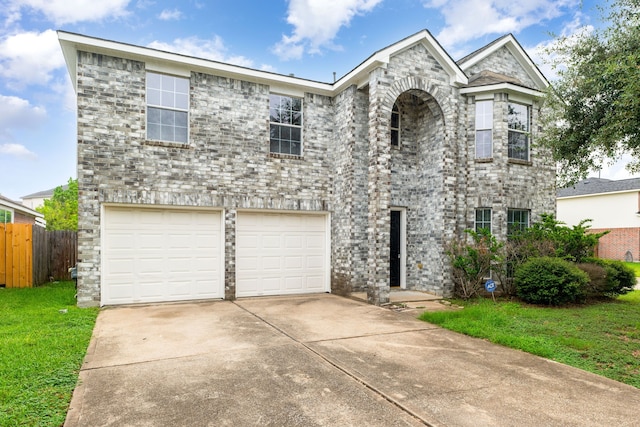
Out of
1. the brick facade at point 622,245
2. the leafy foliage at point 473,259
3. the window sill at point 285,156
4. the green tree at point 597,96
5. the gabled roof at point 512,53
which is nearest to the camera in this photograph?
the green tree at point 597,96

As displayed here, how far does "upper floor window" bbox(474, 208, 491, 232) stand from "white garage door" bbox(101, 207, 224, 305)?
7391 mm

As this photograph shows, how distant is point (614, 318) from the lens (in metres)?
7.64

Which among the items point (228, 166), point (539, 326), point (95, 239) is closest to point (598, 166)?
point (539, 326)

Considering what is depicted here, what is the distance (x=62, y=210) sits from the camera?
92.1 ft

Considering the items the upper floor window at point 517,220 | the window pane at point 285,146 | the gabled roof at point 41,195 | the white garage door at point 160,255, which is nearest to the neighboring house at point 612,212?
the upper floor window at point 517,220

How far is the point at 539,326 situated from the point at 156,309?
8.02 metres

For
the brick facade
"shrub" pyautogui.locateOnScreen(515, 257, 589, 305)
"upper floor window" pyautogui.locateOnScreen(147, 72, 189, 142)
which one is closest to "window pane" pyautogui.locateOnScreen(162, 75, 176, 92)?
"upper floor window" pyautogui.locateOnScreen(147, 72, 189, 142)

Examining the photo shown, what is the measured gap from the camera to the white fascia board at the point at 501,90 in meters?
10.4

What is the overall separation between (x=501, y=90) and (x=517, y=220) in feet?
12.6

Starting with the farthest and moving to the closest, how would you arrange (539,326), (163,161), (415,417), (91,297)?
1. (163,161)
2. (91,297)
3. (539,326)
4. (415,417)

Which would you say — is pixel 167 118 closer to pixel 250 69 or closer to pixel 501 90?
pixel 250 69

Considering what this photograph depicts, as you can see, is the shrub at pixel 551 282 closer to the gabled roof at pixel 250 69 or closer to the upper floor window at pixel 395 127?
the upper floor window at pixel 395 127

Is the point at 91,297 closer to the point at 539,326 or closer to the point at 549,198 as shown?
the point at 539,326

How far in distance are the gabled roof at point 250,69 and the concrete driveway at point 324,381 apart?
6094 millimetres
